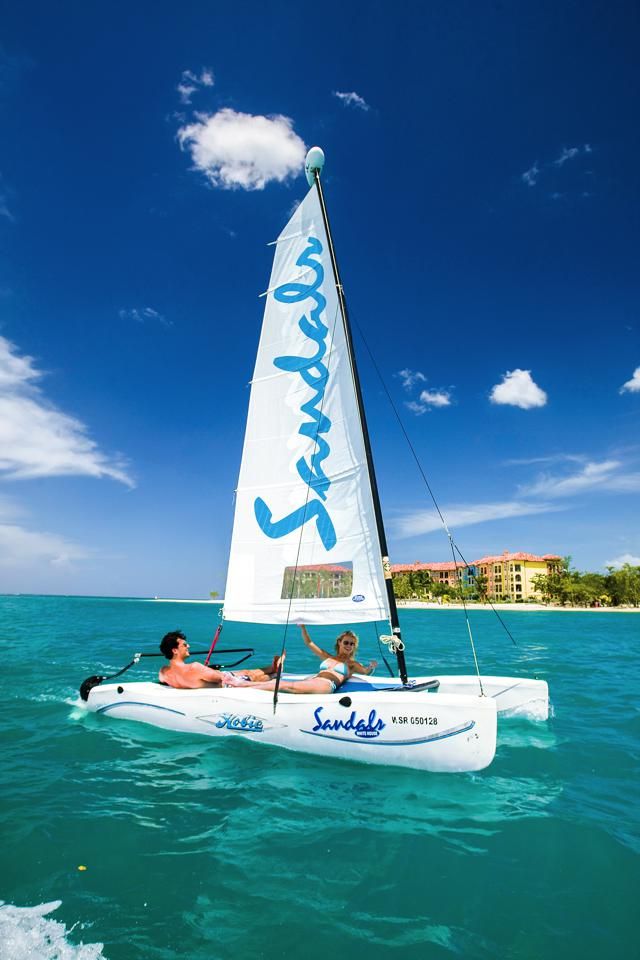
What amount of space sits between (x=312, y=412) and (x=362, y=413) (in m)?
0.87

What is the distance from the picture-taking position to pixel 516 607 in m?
93.2

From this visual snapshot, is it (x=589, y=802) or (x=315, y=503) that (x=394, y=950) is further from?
(x=315, y=503)

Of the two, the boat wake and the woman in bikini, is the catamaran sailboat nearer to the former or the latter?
the woman in bikini

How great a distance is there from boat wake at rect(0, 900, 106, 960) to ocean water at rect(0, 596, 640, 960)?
0.01 m

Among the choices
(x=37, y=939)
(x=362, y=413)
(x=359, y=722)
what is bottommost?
(x=37, y=939)

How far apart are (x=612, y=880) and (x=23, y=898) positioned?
4.38 metres

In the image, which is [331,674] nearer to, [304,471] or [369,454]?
[304,471]

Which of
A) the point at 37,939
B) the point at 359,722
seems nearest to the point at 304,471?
the point at 359,722

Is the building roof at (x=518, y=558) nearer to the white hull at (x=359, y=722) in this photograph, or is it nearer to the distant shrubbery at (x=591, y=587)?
the distant shrubbery at (x=591, y=587)

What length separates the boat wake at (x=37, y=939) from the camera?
3.09 m

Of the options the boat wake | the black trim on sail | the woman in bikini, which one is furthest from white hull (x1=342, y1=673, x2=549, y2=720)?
the boat wake

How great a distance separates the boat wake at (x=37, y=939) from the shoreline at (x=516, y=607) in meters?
70.5

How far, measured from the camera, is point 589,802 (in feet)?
17.8

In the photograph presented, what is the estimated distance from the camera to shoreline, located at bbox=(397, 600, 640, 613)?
8369cm
